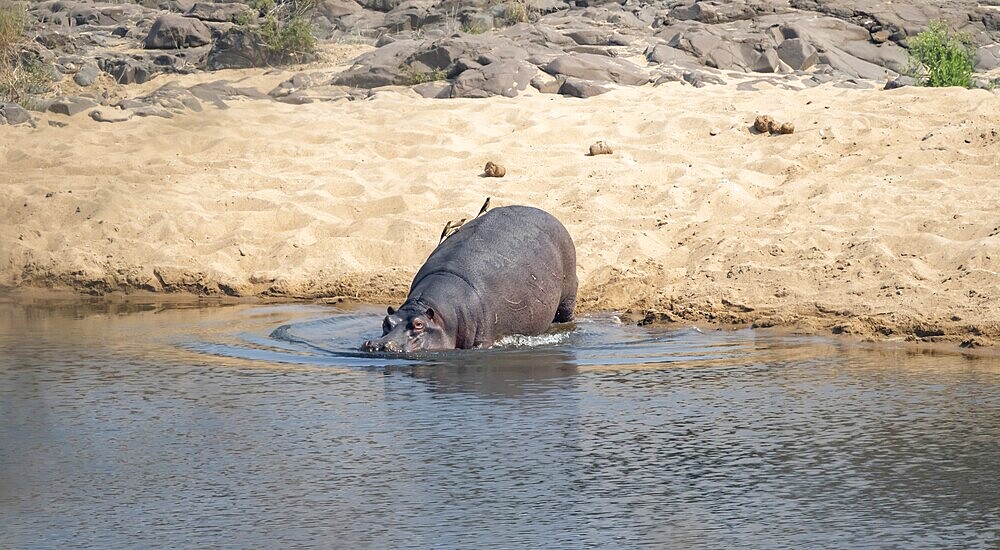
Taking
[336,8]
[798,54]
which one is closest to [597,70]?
[798,54]

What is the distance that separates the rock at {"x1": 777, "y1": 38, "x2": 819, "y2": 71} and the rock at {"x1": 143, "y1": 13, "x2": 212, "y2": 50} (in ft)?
26.8

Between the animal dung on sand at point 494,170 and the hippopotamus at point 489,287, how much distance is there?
2667 mm

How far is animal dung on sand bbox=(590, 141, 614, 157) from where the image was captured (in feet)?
39.2

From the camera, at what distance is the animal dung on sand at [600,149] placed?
11953mm

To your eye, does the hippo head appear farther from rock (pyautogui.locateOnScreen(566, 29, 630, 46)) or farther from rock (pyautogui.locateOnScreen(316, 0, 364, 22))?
rock (pyautogui.locateOnScreen(316, 0, 364, 22))

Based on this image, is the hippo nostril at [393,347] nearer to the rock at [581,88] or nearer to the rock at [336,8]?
the rock at [581,88]

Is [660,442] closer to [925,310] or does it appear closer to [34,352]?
[925,310]

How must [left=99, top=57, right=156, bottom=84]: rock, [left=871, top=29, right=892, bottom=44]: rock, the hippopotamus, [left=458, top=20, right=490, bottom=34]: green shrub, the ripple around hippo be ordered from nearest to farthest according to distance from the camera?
the ripple around hippo → the hippopotamus → [left=99, top=57, right=156, bottom=84]: rock → [left=871, top=29, right=892, bottom=44]: rock → [left=458, top=20, right=490, bottom=34]: green shrub

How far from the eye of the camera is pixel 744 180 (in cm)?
1096

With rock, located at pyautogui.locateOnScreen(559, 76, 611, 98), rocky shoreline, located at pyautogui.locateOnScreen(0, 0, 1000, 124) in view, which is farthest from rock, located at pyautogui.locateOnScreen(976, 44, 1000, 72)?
rock, located at pyautogui.locateOnScreen(559, 76, 611, 98)

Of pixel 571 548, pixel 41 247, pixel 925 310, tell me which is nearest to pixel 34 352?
pixel 41 247

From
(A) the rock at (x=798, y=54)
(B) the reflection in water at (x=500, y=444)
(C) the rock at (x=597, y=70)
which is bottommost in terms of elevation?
(B) the reflection in water at (x=500, y=444)

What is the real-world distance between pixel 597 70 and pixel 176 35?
683 centimetres

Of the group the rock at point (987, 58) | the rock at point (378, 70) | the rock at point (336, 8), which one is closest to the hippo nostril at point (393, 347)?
the rock at point (378, 70)
